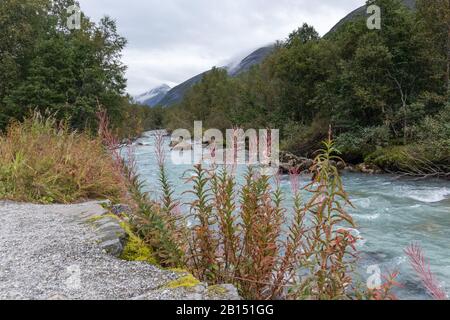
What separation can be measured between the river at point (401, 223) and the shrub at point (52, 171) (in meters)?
1.06

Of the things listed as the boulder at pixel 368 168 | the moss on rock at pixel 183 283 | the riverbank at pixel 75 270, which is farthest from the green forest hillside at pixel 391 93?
the moss on rock at pixel 183 283

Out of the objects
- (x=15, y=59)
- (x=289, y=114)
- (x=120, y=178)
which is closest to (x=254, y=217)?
(x=120, y=178)

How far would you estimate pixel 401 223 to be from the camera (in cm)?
850

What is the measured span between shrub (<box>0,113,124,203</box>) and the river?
1056mm

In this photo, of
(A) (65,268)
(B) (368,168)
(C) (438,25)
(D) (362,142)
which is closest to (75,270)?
(A) (65,268)

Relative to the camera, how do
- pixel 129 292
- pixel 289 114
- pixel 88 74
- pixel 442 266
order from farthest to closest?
pixel 289 114
pixel 88 74
pixel 442 266
pixel 129 292

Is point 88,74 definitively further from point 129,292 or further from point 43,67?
point 129,292

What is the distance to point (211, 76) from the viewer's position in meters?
61.8

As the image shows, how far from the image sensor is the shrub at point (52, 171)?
607 centimetres

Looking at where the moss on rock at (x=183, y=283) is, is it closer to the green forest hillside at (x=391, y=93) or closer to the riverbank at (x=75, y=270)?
the riverbank at (x=75, y=270)

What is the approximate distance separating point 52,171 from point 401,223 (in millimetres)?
7279

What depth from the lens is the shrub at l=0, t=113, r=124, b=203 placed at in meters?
6.07

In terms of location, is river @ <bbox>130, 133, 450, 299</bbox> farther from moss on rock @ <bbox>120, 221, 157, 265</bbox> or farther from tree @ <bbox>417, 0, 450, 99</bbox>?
tree @ <bbox>417, 0, 450, 99</bbox>

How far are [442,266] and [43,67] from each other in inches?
846
